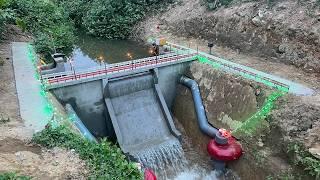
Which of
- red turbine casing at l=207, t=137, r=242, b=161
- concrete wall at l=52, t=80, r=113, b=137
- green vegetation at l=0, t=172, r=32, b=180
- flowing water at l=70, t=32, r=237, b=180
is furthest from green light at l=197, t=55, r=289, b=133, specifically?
green vegetation at l=0, t=172, r=32, b=180

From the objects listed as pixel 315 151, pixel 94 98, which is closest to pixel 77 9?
pixel 94 98

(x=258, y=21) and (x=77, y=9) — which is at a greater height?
(x=77, y=9)

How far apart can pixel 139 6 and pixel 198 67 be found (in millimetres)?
17564

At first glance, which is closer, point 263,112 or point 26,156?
point 26,156

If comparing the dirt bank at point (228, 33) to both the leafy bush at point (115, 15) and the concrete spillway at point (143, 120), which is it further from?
the concrete spillway at point (143, 120)

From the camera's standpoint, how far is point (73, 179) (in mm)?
13375

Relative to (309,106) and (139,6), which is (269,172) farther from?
(139,6)

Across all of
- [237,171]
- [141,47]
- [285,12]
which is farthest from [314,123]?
[141,47]

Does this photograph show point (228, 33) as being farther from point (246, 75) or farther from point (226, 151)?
point (226, 151)

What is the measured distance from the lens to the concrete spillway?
23734mm

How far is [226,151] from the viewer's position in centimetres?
2141

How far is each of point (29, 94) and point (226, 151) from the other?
13137 millimetres

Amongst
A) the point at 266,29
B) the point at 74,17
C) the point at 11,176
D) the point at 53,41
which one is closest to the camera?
the point at 11,176

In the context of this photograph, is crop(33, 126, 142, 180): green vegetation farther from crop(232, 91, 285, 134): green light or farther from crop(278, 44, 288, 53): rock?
crop(278, 44, 288, 53): rock
